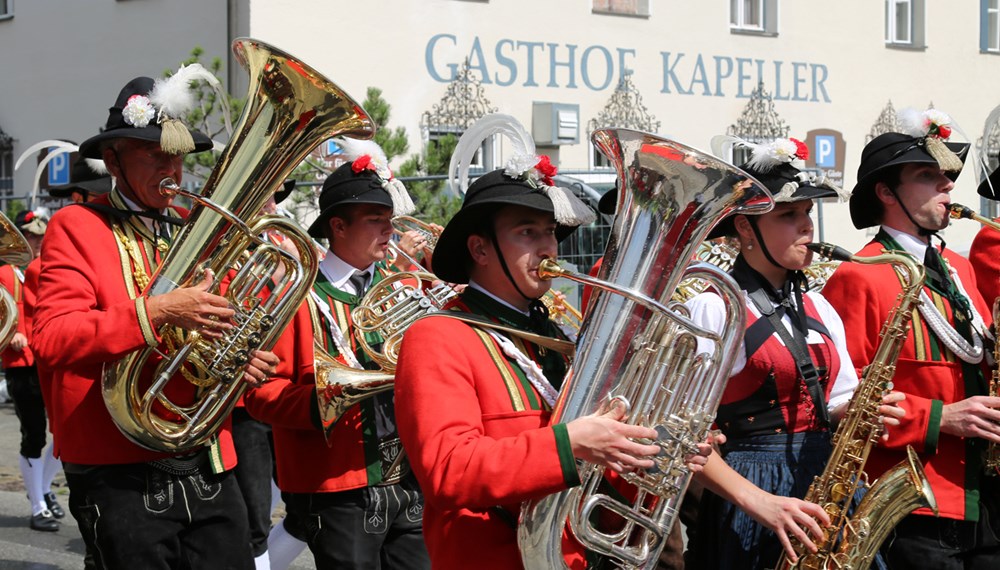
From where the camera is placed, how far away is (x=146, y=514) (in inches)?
162

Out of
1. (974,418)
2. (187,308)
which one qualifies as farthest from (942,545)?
(187,308)

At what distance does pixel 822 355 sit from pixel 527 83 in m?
13.7

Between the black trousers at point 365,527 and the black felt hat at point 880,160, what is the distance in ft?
6.26

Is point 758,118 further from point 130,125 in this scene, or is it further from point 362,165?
point 130,125

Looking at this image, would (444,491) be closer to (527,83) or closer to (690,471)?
(690,471)

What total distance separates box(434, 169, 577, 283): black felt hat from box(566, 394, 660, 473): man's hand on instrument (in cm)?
60

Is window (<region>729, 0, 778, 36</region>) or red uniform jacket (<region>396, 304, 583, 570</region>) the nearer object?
red uniform jacket (<region>396, 304, 583, 570</region>)

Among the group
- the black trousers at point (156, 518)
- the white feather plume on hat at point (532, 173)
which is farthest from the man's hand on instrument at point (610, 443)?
the black trousers at point (156, 518)

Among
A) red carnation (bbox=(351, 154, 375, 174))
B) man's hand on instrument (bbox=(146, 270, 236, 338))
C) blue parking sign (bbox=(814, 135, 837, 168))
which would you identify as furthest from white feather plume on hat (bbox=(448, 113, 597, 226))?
blue parking sign (bbox=(814, 135, 837, 168))

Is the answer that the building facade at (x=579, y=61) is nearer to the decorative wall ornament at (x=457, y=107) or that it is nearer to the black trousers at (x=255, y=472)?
the decorative wall ornament at (x=457, y=107)

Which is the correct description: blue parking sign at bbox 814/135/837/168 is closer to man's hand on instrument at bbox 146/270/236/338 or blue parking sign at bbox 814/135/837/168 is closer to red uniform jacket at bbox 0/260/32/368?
red uniform jacket at bbox 0/260/32/368

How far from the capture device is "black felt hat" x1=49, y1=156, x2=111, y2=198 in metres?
5.89

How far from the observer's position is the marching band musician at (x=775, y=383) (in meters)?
3.70

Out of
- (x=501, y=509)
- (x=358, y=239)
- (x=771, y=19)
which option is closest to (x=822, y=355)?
(x=501, y=509)
